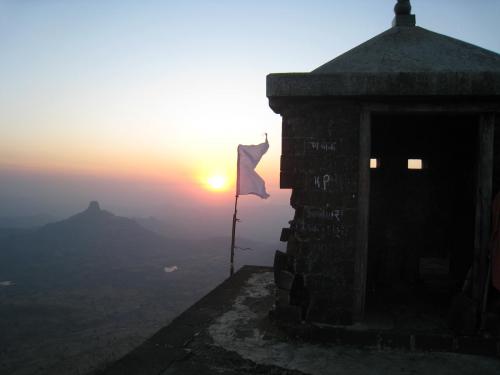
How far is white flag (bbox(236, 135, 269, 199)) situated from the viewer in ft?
28.9

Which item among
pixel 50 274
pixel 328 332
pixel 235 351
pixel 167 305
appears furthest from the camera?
pixel 50 274

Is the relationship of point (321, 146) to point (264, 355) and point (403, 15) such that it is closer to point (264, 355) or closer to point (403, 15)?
point (264, 355)

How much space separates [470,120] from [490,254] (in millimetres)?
3178

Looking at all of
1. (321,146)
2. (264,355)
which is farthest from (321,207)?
(264,355)

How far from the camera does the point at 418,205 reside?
27.7ft

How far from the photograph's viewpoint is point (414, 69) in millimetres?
5273

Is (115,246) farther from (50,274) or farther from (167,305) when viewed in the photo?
(167,305)

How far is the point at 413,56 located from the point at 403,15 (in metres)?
1.40

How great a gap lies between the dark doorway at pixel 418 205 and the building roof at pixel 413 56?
1790mm

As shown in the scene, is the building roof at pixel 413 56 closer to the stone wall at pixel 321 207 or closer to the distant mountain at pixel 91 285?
the stone wall at pixel 321 207

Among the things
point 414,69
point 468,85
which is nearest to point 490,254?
point 468,85

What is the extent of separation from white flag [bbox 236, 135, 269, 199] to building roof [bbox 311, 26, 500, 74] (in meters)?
3.26

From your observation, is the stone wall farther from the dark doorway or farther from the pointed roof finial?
the dark doorway

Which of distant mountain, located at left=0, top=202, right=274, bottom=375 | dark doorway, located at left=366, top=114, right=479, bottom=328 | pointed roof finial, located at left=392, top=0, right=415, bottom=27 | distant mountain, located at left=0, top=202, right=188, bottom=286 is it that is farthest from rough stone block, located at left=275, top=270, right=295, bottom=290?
distant mountain, located at left=0, top=202, right=188, bottom=286
